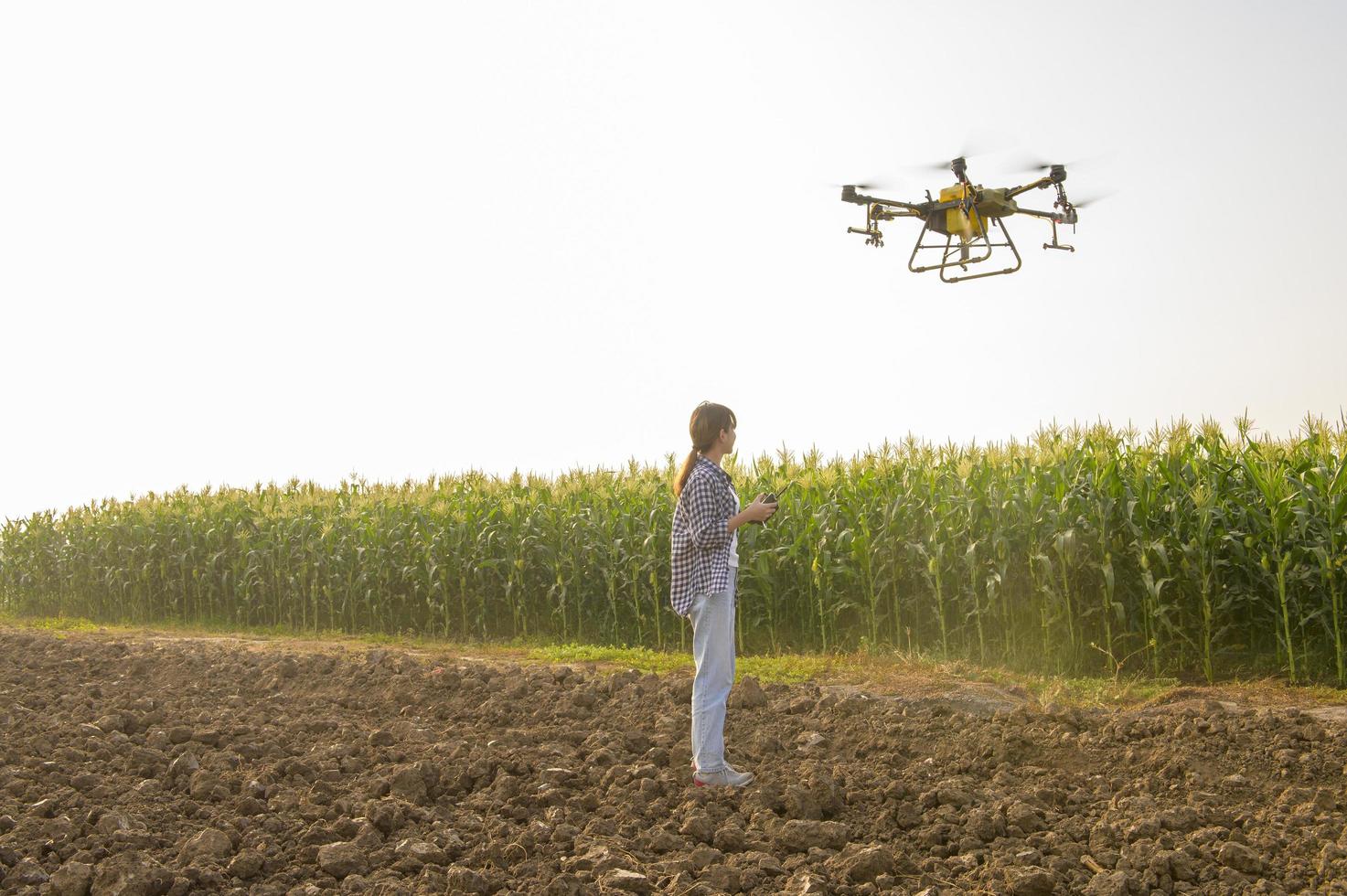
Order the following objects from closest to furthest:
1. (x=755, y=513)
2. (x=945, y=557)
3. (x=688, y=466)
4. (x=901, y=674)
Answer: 1. (x=755, y=513)
2. (x=688, y=466)
3. (x=901, y=674)
4. (x=945, y=557)

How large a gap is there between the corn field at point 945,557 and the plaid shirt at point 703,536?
5.65 meters

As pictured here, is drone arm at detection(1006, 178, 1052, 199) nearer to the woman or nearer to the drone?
the drone

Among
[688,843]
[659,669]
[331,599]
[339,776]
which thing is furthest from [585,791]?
[331,599]

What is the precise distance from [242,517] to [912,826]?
A: 56.7 ft

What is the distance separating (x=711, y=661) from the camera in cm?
→ 600

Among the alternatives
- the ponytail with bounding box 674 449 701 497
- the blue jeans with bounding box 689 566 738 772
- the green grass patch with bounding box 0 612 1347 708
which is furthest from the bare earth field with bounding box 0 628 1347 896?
the ponytail with bounding box 674 449 701 497

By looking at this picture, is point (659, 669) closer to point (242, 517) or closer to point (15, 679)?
point (15, 679)

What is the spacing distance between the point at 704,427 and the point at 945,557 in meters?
6.38

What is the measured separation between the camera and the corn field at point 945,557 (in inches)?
415

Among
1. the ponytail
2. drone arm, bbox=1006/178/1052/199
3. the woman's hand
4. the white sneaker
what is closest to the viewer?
the woman's hand

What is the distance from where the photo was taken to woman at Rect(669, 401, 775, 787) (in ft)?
19.6

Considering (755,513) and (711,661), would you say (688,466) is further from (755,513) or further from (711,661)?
(711,661)

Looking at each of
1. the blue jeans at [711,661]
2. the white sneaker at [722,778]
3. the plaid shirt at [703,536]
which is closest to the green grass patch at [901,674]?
the white sneaker at [722,778]

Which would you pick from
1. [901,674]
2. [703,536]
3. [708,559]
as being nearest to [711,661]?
[708,559]
